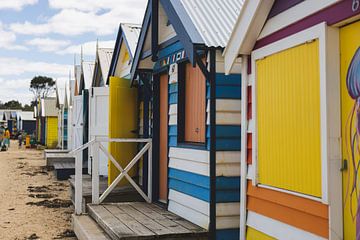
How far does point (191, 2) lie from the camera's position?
5785mm

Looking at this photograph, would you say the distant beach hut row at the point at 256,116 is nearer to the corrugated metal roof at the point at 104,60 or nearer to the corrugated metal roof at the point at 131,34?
the corrugated metal roof at the point at 131,34

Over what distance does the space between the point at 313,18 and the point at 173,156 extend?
3.41 m

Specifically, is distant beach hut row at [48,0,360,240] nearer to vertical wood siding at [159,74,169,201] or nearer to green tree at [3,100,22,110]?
vertical wood siding at [159,74,169,201]

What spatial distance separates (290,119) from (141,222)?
110 inches

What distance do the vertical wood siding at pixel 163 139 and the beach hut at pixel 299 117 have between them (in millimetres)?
2755

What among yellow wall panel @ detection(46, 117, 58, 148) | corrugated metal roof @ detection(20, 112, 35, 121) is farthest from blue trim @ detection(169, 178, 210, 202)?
corrugated metal roof @ detection(20, 112, 35, 121)

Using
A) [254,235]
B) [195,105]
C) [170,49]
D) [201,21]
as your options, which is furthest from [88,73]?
[254,235]

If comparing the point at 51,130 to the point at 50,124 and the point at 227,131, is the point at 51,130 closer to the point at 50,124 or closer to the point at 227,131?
the point at 50,124

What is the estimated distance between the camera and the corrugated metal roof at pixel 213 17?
202 inches

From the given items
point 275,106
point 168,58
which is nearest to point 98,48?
point 168,58

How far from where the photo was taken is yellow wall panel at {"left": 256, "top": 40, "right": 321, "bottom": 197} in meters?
3.27

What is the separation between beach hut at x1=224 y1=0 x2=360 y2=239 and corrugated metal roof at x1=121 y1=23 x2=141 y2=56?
5.22 meters

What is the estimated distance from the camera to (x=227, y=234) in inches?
200

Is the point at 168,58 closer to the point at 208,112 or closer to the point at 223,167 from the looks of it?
the point at 208,112
